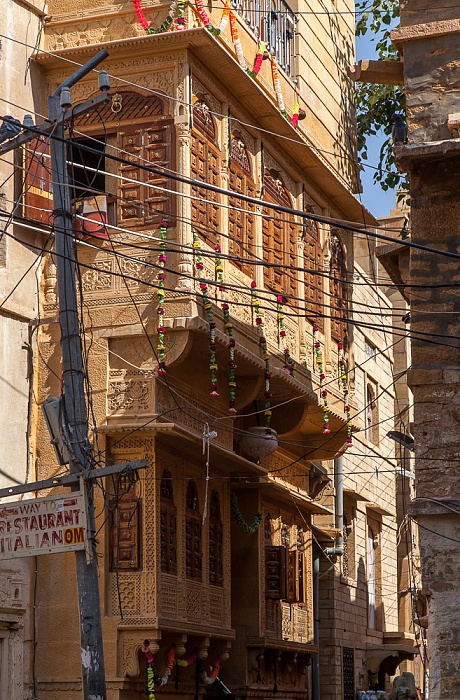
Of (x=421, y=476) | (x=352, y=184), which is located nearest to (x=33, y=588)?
(x=421, y=476)

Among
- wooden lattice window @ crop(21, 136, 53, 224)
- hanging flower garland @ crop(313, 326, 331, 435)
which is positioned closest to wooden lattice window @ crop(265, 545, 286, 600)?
hanging flower garland @ crop(313, 326, 331, 435)

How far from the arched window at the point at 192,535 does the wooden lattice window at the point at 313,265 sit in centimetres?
386

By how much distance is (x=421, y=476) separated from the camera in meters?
11.7

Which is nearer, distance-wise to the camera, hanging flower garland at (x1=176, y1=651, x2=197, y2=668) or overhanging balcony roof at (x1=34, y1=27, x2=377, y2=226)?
overhanging balcony roof at (x1=34, y1=27, x2=377, y2=226)

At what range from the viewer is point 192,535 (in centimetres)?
1705

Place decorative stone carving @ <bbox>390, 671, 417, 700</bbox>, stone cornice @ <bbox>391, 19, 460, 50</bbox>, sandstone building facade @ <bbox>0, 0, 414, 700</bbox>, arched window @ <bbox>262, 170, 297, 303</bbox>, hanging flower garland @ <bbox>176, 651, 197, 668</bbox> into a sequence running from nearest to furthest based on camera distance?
stone cornice @ <bbox>391, 19, 460, 50</bbox> → decorative stone carving @ <bbox>390, 671, 417, 700</bbox> → sandstone building facade @ <bbox>0, 0, 414, 700</bbox> → hanging flower garland @ <bbox>176, 651, 197, 668</bbox> → arched window @ <bbox>262, 170, 297, 303</bbox>

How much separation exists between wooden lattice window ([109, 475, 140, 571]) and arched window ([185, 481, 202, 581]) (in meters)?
1.37

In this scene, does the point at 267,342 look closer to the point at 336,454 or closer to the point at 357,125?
the point at 336,454

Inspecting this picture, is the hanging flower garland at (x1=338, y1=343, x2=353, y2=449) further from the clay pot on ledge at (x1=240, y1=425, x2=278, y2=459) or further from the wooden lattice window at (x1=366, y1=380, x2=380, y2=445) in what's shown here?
the wooden lattice window at (x1=366, y1=380, x2=380, y2=445)

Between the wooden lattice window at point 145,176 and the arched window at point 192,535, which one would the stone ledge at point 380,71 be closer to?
the wooden lattice window at point 145,176

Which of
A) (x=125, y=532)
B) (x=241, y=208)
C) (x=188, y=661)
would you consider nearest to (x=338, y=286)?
(x=241, y=208)

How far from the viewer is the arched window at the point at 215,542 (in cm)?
1769

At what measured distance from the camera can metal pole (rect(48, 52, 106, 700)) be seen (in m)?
10.7

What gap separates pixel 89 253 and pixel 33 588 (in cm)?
426
